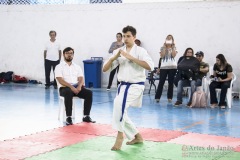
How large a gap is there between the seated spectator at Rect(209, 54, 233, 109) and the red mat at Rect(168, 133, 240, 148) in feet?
12.4

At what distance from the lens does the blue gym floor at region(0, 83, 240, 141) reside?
26.6ft

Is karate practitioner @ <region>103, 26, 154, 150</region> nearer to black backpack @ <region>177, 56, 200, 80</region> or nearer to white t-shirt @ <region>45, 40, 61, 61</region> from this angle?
black backpack @ <region>177, 56, 200, 80</region>

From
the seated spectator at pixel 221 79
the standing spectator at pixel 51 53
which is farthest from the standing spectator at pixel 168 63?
the standing spectator at pixel 51 53

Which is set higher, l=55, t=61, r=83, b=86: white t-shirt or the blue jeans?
l=55, t=61, r=83, b=86: white t-shirt

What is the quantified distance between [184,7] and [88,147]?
338 inches

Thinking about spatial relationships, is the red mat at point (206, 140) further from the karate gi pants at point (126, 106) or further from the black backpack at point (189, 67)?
the black backpack at point (189, 67)

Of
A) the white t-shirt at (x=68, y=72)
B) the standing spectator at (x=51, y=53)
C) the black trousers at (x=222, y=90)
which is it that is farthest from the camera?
the standing spectator at (x=51, y=53)

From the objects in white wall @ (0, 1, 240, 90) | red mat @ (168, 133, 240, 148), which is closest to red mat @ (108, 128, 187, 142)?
red mat @ (168, 133, 240, 148)

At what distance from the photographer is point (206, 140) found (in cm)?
703

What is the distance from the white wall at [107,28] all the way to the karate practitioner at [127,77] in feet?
25.0

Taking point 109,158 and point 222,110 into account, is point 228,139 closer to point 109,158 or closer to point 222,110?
point 109,158

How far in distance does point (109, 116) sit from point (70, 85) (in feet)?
4.20

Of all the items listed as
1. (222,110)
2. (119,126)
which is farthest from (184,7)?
(119,126)

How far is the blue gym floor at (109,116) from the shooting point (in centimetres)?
812
